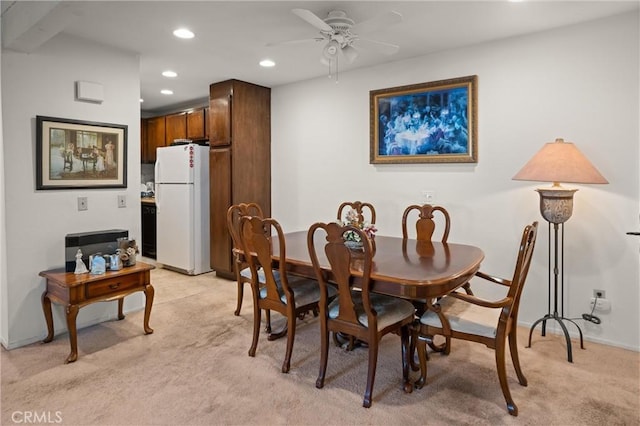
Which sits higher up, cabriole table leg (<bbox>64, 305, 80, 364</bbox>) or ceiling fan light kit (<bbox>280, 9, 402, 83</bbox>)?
ceiling fan light kit (<bbox>280, 9, 402, 83</bbox>)

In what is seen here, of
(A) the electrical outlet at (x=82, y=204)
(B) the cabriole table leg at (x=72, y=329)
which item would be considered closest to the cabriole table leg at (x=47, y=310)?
(B) the cabriole table leg at (x=72, y=329)

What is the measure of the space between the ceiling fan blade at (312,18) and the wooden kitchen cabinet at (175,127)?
3645 millimetres

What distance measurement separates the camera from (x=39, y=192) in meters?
3.01

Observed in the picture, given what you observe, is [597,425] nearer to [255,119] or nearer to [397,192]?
[397,192]

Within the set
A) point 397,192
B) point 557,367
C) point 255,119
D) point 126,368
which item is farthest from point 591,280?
point 255,119

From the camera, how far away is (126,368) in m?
2.62

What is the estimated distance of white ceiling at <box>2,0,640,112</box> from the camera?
263 centimetres

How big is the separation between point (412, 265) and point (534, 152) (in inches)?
66.5

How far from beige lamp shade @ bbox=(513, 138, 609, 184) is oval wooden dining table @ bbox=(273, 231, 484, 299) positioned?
70cm

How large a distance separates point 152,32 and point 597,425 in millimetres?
3846

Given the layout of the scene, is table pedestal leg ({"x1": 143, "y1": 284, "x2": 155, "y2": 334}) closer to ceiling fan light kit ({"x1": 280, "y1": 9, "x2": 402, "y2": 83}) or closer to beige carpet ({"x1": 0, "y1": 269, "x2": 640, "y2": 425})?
beige carpet ({"x1": 0, "y1": 269, "x2": 640, "y2": 425})

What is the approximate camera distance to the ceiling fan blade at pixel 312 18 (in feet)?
7.47
